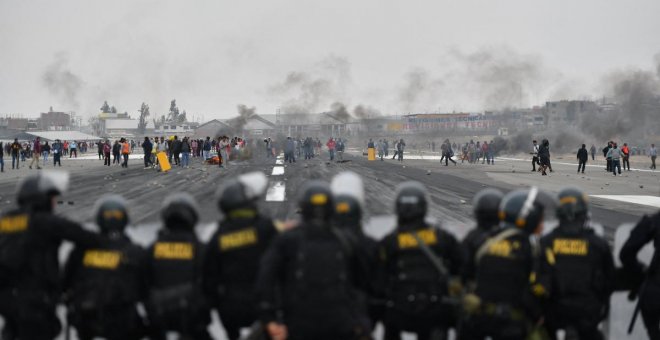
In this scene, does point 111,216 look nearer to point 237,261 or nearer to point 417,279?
point 237,261

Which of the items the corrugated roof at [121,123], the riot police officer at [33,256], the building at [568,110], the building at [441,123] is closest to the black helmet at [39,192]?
the riot police officer at [33,256]

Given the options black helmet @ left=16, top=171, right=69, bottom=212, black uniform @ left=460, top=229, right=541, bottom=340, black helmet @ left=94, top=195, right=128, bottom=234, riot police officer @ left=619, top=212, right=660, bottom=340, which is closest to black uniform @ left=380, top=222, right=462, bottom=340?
black uniform @ left=460, top=229, right=541, bottom=340

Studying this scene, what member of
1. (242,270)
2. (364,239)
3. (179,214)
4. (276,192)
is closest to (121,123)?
(276,192)

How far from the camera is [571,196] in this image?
16.3ft

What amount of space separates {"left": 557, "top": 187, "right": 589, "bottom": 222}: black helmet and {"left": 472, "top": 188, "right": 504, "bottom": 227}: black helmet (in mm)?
542

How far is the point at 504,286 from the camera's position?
14.8ft

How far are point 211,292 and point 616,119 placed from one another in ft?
254

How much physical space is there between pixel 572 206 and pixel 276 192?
16.3m

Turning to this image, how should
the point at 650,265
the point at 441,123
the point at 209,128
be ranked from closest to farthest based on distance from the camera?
the point at 650,265 → the point at 209,128 → the point at 441,123

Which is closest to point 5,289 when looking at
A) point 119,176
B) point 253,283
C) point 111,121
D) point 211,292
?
point 211,292

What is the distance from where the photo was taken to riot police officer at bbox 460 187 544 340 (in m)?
4.50

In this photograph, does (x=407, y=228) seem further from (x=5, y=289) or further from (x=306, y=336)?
(x=5, y=289)

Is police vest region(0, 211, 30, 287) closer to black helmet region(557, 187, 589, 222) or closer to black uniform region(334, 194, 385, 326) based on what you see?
black uniform region(334, 194, 385, 326)

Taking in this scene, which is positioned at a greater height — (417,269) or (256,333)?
(417,269)
